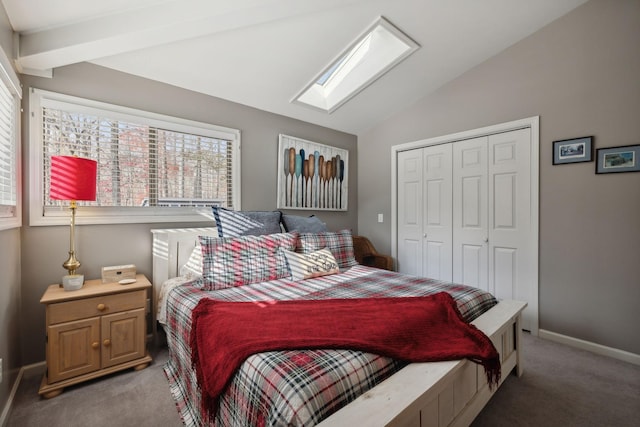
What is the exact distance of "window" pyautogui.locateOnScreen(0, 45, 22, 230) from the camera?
1601mm

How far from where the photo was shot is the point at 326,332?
1.27 m

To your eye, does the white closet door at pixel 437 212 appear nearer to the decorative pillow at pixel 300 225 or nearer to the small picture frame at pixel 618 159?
the small picture frame at pixel 618 159

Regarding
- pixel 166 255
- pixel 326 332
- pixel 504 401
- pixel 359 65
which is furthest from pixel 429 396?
pixel 359 65

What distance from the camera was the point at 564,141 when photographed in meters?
2.52

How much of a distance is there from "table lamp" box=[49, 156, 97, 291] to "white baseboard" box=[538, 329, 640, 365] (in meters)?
3.73

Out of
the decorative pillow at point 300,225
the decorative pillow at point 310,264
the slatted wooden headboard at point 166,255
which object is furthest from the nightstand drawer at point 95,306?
the decorative pillow at point 300,225

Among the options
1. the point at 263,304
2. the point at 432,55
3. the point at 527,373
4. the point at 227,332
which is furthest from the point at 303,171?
the point at 527,373

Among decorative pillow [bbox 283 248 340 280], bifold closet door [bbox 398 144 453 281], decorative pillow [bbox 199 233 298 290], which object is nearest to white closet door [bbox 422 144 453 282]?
bifold closet door [bbox 398 144 453 281]

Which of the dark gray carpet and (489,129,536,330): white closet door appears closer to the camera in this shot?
the dark gray carpet

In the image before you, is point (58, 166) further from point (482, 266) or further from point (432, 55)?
point (482, 266)

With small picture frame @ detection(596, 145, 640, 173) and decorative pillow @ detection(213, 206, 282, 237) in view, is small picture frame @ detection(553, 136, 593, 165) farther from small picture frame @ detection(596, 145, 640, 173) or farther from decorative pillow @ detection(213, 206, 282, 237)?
decorative pillow @ detection(213, 206, 282, 237)

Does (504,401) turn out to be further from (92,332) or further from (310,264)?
(92,332)

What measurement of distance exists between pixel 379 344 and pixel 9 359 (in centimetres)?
214

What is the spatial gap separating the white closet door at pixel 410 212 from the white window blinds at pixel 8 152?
349 cm
